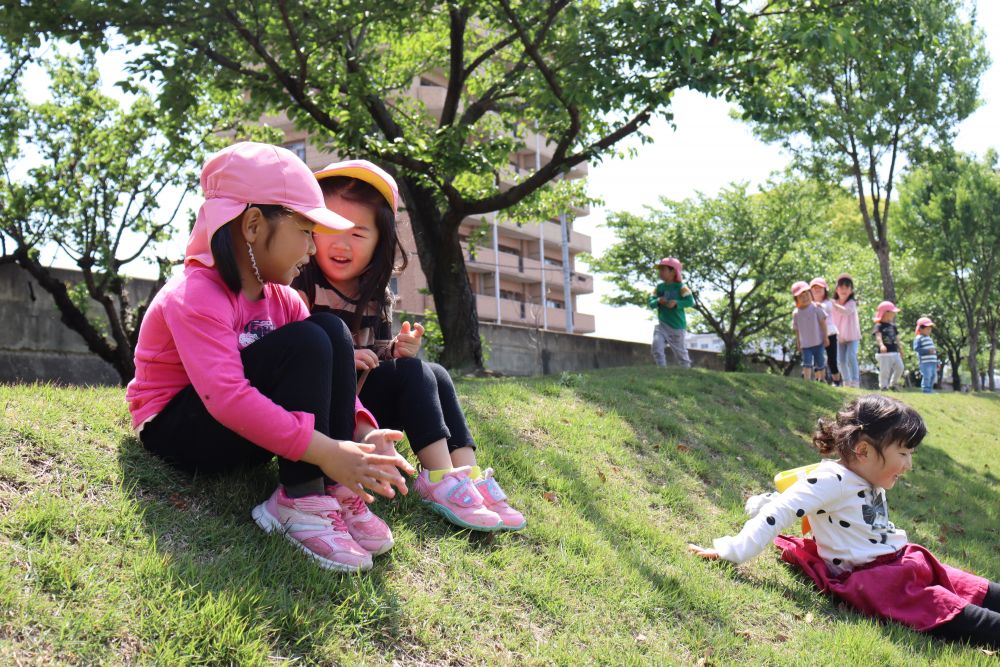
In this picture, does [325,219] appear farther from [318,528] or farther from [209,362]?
[318,528]

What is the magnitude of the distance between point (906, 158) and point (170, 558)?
21.8m

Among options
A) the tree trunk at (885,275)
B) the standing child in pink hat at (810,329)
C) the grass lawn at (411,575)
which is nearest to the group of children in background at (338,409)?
the grass lawn at (411,575)

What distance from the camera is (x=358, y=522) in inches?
113

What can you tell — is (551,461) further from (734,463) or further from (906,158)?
(906,158)

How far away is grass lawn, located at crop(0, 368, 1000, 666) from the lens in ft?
7.25

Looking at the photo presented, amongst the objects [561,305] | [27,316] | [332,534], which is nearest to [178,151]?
[27,316]

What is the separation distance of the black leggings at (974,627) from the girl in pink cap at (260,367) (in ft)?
8.92

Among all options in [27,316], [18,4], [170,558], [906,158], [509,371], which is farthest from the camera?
[906,158]

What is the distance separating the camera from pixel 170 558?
8.14 feet

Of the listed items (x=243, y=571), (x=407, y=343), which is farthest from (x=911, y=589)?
(x=243, y=571)

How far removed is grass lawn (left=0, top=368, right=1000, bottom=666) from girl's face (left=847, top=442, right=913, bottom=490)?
2.16ft

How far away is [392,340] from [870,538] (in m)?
2.53

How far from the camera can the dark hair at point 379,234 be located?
3361mm

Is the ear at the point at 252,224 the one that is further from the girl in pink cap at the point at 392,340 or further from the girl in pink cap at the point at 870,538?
the girl in pink cap at the point at 870,538
